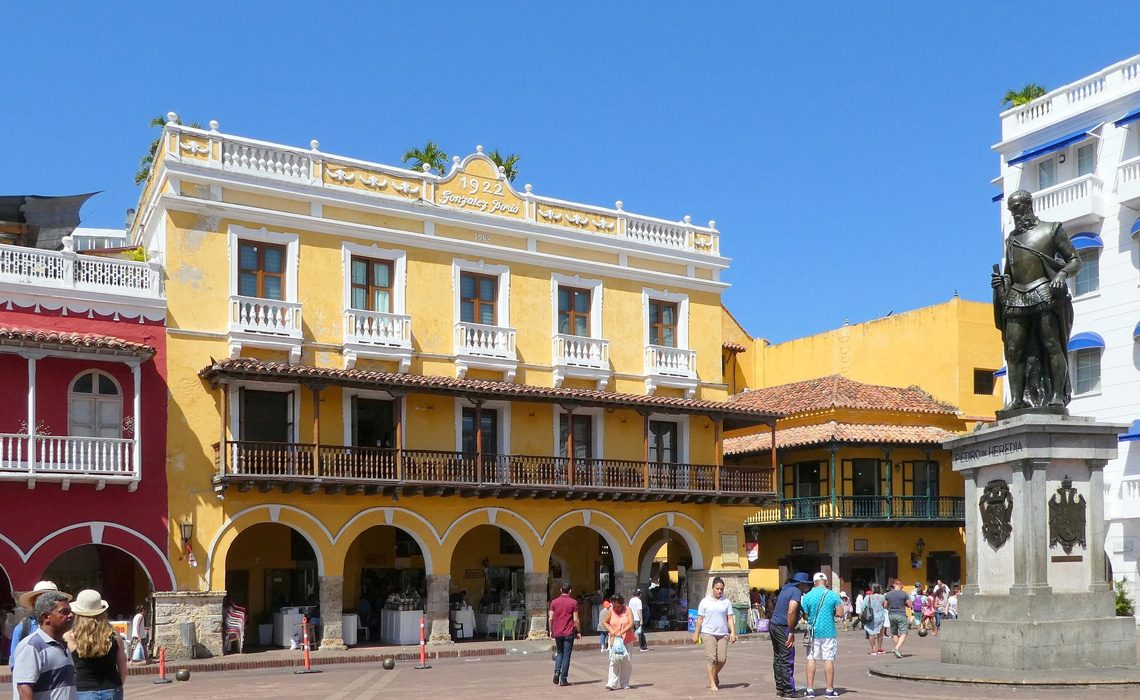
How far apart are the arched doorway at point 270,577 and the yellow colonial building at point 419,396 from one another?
2.1 inches

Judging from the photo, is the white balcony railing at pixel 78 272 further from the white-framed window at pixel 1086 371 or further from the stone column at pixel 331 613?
the white-framed window at pixel 1086 371

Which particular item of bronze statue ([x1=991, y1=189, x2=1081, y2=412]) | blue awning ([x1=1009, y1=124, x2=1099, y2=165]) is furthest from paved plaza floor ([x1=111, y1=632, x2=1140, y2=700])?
blue awning ([x1=1009, y1=124, x2=1099, y2=165])

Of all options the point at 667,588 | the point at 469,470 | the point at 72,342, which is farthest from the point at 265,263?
the point at 667,588

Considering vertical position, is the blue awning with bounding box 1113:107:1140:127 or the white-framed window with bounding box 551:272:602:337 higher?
the blue awning with bounding box 1113:107:1140:127

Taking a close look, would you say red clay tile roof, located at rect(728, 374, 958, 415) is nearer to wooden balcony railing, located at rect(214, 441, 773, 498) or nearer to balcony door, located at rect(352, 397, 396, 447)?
wooden balcony railing, located at rect(214, 441, 773, 498)

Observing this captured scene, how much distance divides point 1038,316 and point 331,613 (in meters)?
18.1

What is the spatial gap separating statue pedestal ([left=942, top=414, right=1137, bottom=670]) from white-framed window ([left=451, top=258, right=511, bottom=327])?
60.9ft

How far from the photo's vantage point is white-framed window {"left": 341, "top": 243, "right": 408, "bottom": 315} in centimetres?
3141

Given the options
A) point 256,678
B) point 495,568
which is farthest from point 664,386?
point 256,678

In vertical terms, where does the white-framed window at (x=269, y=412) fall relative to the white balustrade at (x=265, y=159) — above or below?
below

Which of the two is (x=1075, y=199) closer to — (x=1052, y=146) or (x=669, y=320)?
(x=1052, y=146)

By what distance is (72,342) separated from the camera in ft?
84.3

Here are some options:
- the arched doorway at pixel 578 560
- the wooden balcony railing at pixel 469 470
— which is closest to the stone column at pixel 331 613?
the wooden balcony railing at pixel 469 470

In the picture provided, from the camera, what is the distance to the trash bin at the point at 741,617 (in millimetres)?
34125
